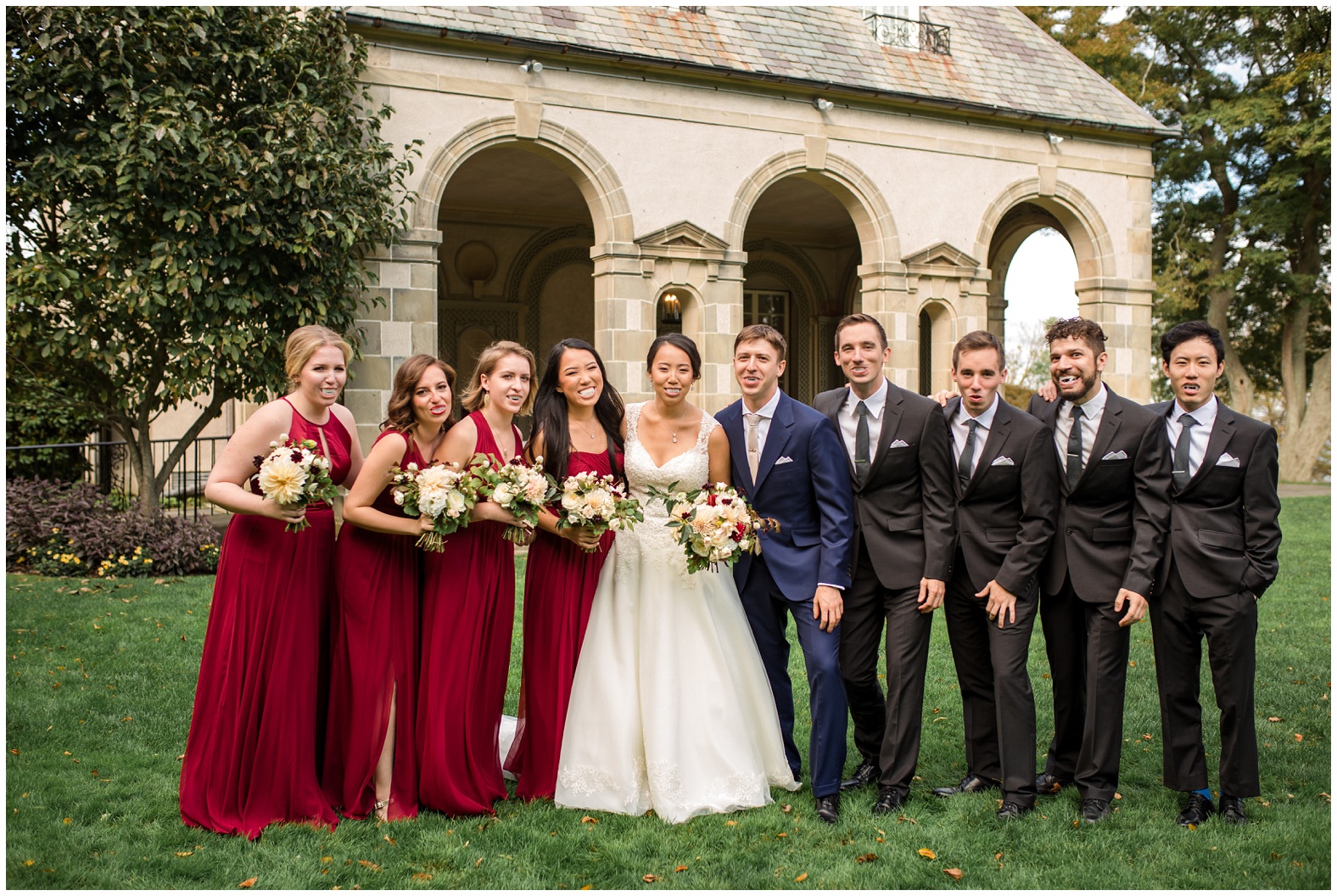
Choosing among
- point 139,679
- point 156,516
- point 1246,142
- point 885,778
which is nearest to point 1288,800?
point 885,778

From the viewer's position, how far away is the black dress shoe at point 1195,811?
4641 millimetres

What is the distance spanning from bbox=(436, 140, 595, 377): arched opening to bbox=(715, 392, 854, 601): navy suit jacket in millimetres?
13843

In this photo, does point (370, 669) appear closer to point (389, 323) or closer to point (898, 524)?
point (898, 524)

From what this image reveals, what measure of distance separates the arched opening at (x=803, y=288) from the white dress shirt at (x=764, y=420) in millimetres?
16678

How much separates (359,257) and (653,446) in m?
7.89

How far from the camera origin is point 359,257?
1177cm

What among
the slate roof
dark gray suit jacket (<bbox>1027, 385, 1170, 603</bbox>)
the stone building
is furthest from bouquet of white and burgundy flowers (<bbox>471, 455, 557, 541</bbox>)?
the slate roof

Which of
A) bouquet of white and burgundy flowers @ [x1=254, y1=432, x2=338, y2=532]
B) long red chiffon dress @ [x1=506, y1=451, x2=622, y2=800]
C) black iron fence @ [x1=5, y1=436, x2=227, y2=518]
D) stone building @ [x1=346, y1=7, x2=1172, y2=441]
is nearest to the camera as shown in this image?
bouquet of white and burgundy flowers @ [x1=254, y1=432, x2=338, y2=532]

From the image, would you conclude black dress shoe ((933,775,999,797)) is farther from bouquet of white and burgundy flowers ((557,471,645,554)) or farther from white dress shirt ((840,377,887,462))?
bouquet of white and burgundy flowers ((557,471,645,554))

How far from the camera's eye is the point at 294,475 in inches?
167

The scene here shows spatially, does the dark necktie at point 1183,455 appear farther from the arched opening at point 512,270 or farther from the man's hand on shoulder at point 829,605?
the arched opening at point 512,270

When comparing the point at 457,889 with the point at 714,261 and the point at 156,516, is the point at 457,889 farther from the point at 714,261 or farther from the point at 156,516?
the point at 714,261

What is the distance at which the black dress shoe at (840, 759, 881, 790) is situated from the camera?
16.9 feet

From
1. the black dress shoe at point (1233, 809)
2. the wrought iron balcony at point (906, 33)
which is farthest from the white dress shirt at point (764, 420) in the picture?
the wrought iron balcony at point (906, 33)
